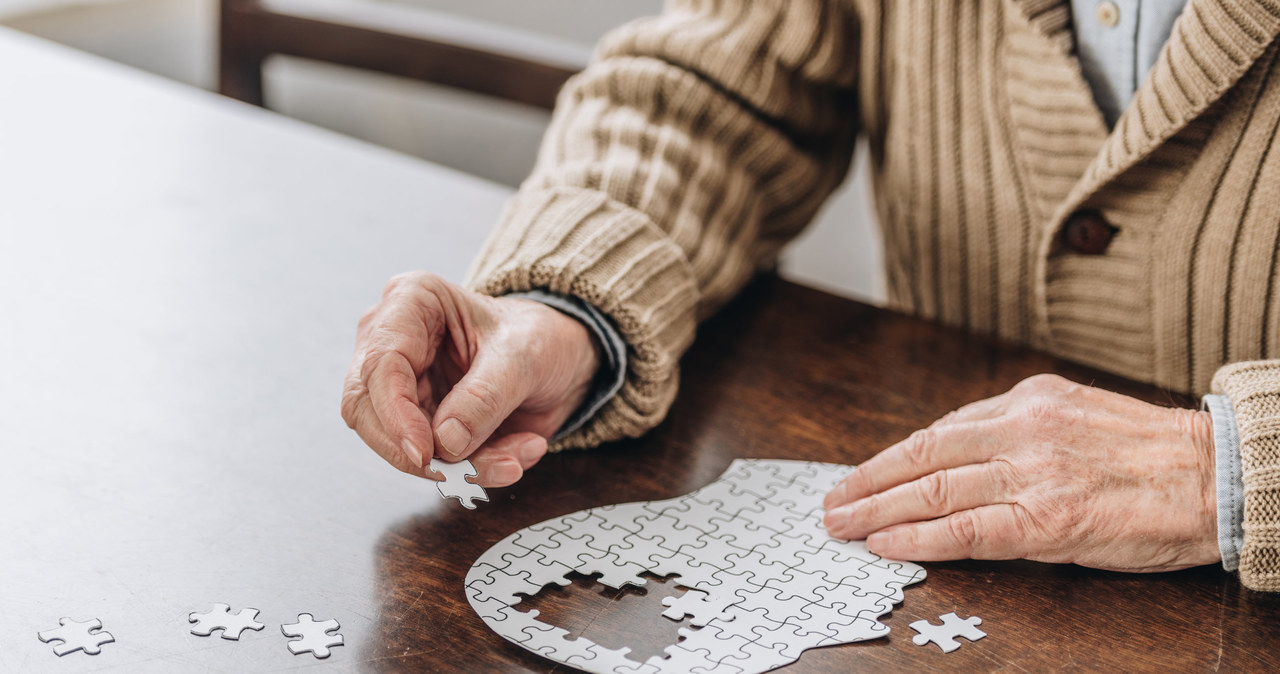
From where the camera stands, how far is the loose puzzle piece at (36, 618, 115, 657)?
75 cm

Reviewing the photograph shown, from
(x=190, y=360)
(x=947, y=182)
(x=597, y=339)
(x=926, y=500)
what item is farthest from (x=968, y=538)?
(x=190, y=360)

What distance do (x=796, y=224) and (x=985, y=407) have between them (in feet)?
1.89

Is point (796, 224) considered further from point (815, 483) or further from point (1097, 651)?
point (1097, 651)

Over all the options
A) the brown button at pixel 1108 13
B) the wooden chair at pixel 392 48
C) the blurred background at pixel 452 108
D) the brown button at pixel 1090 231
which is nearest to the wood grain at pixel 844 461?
the brown button at pixel 1090 231

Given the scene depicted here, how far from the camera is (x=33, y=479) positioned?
0.93 metres

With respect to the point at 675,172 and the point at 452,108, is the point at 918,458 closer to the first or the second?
the point at 675,172

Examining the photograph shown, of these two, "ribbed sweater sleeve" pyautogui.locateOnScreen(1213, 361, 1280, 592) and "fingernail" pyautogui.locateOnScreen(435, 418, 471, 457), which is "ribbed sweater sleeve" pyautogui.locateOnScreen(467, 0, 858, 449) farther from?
"ribbed sweater sleeve" pyautogui.locateOnScreen(1213, 361, 1280, 592)

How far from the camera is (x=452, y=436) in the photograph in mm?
867

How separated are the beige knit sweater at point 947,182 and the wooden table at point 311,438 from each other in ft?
0.30

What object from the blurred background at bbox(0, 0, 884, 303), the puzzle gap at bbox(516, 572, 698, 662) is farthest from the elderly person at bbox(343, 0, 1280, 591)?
the blurred background at bbox(0, 0, 884, 303)

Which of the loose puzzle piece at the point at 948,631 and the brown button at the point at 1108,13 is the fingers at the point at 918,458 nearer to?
the loose puzzle piece at the point at 948,631

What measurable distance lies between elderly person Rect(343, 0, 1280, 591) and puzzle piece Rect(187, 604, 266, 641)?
16 centimetres

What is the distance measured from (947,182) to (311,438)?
79 centimetres

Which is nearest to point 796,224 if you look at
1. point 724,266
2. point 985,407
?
point 724,266
